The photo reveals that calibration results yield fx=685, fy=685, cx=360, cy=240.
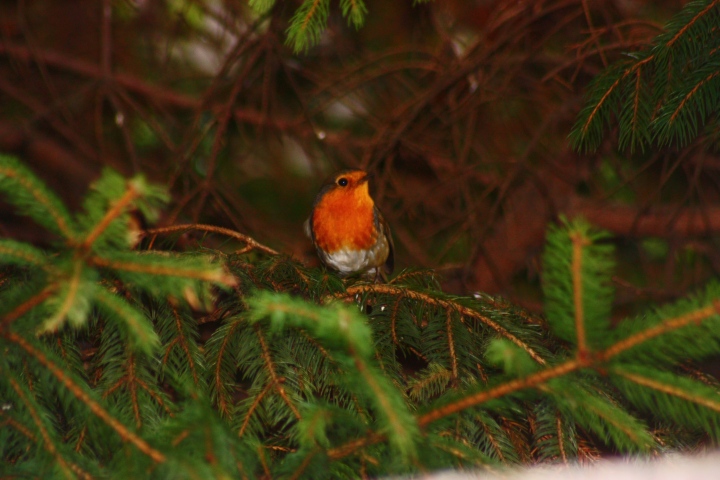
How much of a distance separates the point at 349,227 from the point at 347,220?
4 cm

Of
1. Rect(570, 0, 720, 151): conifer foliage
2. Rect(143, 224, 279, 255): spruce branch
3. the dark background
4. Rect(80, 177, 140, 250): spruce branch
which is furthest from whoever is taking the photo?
the dark background

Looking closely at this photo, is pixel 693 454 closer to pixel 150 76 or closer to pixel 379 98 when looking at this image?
pixel 379 98

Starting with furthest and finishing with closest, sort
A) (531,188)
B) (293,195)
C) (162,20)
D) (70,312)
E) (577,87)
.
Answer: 1. (293,195)
2. (162,20)
3. (531,188)
4. (577,87)
5. (70,312)

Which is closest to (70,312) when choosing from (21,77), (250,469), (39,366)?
(39,366)

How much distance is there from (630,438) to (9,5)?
190 inches

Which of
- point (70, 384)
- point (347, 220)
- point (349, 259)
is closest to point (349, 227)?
point (347, 220)

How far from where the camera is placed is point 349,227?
11.3 feet

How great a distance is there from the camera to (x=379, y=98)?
4.16 meters

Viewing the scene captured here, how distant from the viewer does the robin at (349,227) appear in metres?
3.41

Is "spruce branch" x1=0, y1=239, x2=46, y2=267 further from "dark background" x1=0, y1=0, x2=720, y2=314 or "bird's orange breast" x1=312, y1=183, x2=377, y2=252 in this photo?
"bird's orange breast" x1=312, y1=183, x2=377, y2=252

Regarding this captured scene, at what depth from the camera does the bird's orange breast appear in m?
3.42

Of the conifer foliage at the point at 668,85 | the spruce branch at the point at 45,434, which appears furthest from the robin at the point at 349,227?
the spruce branch at the point at 45,434

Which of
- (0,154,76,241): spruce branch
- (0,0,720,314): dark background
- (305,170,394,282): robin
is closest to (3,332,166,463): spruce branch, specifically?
(0,154,76,241): spruce branch

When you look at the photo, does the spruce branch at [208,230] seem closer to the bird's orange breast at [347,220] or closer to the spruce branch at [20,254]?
the spruce branch at [20,254]
